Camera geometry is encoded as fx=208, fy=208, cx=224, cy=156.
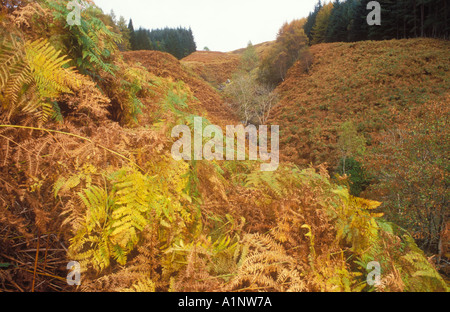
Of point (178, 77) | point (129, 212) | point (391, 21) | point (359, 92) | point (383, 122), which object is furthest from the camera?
point (391, 21)

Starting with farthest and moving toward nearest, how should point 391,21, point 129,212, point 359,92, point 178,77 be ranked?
point 391,21, point 178,77, point 359,92, point 129,212

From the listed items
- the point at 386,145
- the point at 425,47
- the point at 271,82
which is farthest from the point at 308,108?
the point at 386,145

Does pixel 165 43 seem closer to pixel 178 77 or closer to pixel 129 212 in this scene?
pixel 178 77

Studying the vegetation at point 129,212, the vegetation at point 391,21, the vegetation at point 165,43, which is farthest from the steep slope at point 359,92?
the vegetation at point 165,43

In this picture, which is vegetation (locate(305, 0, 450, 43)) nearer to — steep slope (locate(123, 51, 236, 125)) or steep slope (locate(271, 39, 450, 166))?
steep slope (locate(271, 39, 450, 166))

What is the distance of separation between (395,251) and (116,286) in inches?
63.0

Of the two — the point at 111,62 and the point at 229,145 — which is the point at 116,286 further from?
the point at 111,62

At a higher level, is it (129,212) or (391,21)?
(391,21)

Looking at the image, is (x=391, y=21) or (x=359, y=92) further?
(x=391, y=21)

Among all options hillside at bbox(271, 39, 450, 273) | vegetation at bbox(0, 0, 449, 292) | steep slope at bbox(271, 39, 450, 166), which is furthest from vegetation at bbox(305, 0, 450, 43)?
vegetation at bbox(0, 0, 449, 292)

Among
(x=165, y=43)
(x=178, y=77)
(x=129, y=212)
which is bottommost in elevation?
(x=129, y=212)

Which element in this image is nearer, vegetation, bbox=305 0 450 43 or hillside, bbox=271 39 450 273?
hillside, bbox=271 39 450 273

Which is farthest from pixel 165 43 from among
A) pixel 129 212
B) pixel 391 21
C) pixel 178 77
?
pixel 129 212

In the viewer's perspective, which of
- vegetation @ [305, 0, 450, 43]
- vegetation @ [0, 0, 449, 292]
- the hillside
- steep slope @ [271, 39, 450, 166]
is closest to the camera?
vegetation @ [0, 0, 449, 292]
